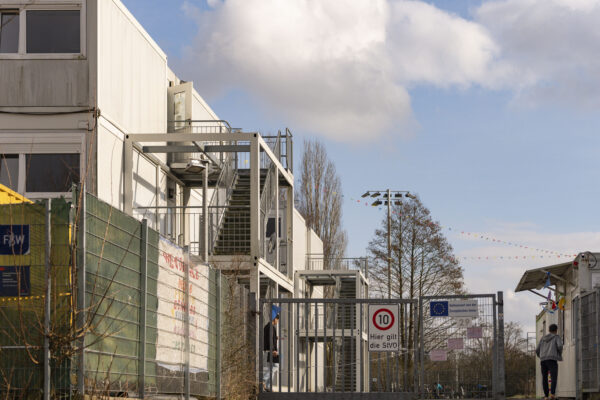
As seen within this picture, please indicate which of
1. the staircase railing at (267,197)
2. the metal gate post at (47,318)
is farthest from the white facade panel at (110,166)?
the metal gate post at (47,318)

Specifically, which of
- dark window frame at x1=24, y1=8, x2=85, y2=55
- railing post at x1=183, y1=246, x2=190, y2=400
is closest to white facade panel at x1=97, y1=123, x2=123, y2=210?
dark window frame at x1=24, y1=8, x2=85, y2=55

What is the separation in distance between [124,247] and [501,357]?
9914mm

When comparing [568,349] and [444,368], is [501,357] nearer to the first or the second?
[444,368]

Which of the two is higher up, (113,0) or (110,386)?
(113,0)

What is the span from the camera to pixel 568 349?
2045 cm

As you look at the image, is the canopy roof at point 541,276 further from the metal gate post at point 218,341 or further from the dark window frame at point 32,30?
the dark window frame at point 32,30

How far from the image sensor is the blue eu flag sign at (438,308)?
695 inches

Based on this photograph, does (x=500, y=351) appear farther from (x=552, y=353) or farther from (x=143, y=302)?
(x=143, y=302)

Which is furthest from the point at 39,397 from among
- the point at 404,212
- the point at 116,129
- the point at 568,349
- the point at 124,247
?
the point at 404,212

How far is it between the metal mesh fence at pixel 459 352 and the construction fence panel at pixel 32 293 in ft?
33.9

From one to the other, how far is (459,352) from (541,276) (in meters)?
6.46

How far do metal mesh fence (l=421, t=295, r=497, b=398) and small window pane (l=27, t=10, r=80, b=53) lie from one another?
836 cm

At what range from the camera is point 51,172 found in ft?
57.9

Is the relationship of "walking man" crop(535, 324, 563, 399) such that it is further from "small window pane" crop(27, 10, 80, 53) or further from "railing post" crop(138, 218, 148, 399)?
"small window pane" crop(27, 10, 80, 53)
